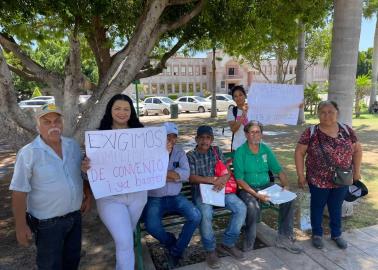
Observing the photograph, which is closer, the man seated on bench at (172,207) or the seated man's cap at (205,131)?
the man seated on bench at (172,207)

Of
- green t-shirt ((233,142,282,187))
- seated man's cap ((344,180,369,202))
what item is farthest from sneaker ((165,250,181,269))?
seated man's cap ((344,180,369,202))

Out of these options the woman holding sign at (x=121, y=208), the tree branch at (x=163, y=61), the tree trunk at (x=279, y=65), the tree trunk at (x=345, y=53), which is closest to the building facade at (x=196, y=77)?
the tree trunk at (x=279, y=65)

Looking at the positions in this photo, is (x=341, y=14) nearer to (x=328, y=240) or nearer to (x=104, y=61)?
(x=328, y=240)

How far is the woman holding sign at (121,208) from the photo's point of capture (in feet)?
10.3

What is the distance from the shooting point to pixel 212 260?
371 centimetres

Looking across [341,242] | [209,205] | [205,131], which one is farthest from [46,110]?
[341,242]

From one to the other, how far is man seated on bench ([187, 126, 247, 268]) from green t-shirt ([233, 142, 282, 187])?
0.20 meters

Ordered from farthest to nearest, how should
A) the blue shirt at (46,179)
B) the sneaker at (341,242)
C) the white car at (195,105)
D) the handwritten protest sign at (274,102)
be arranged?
the white car at (195,105) → the handwritten protest sign at (274,102) → the sneaker at (341,242) → the blue shirt at (46,179)

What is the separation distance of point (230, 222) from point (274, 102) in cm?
191

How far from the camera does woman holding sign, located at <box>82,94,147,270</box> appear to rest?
3.14 meters

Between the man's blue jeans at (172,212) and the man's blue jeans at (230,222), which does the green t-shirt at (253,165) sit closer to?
the man's blue jeans at (230,222)

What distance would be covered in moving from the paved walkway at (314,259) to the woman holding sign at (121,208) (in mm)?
823

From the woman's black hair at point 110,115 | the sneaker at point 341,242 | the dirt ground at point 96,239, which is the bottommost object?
the dirt ground at point 96,239

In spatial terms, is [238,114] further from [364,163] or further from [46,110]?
[364,163]
